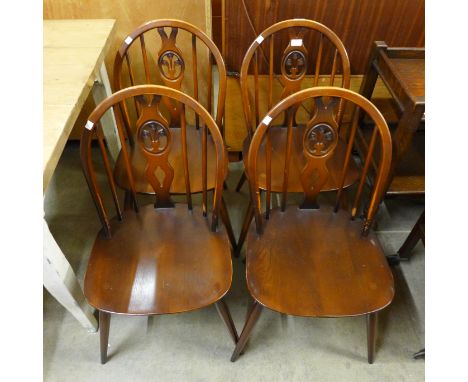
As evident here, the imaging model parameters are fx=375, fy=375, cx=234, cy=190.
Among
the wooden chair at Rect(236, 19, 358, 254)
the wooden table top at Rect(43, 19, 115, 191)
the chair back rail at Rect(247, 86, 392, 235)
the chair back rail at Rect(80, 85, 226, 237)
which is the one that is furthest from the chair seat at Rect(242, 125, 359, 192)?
the wooden table top at Rect(43, 19, 115, 191)

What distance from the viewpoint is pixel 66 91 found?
1.02 m

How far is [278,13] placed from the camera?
133 cm

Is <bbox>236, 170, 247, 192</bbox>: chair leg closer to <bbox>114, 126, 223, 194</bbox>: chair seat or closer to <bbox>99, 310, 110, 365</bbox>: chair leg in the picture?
<bbox>114, 126, 223, 194</bbox>: chair seat

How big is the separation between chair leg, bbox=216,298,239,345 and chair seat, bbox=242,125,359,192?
356 millimetres

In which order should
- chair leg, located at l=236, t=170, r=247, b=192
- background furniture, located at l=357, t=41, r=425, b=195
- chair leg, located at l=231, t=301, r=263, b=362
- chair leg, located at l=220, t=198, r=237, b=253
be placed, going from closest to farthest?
chair leg, located at l=231, t=301, r=263, b=362 → background furniture, located at l=357, t=41, r=425, b=195 → chair leg, located at l=220, t=198, r=237, b=253 → chair leg, located at l=236, t=170, r=247, b=192

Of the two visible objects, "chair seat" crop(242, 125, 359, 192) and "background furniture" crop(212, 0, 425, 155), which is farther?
"background furniture" crop(212, 0, 425, 155)

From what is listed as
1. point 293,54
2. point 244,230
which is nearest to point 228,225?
point 244,230

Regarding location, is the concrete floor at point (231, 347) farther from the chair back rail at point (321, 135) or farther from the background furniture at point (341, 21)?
the background furniture at point (341, 21)

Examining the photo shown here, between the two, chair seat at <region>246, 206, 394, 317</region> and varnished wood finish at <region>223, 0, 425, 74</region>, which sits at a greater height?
varnished wood finish at <region>223, 0, 425, 74</region>

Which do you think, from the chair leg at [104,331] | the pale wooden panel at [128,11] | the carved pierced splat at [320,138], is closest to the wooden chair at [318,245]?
the carved pierced splat at [320,138]

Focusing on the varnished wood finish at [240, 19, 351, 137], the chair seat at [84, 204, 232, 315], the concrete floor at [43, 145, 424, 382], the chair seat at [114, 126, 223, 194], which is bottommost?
the concrete floor at [43, 145, 424, 382]

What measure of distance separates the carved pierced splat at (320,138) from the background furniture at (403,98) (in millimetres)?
267

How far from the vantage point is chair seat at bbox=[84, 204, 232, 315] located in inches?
35.6

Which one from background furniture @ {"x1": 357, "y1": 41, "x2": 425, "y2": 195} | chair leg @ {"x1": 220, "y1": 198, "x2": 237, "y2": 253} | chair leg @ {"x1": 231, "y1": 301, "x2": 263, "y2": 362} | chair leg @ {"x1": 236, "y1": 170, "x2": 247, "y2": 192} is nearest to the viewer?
chair leg @ {"x1": 231, "y1": 301, "x2": 263, "y2": 362}
